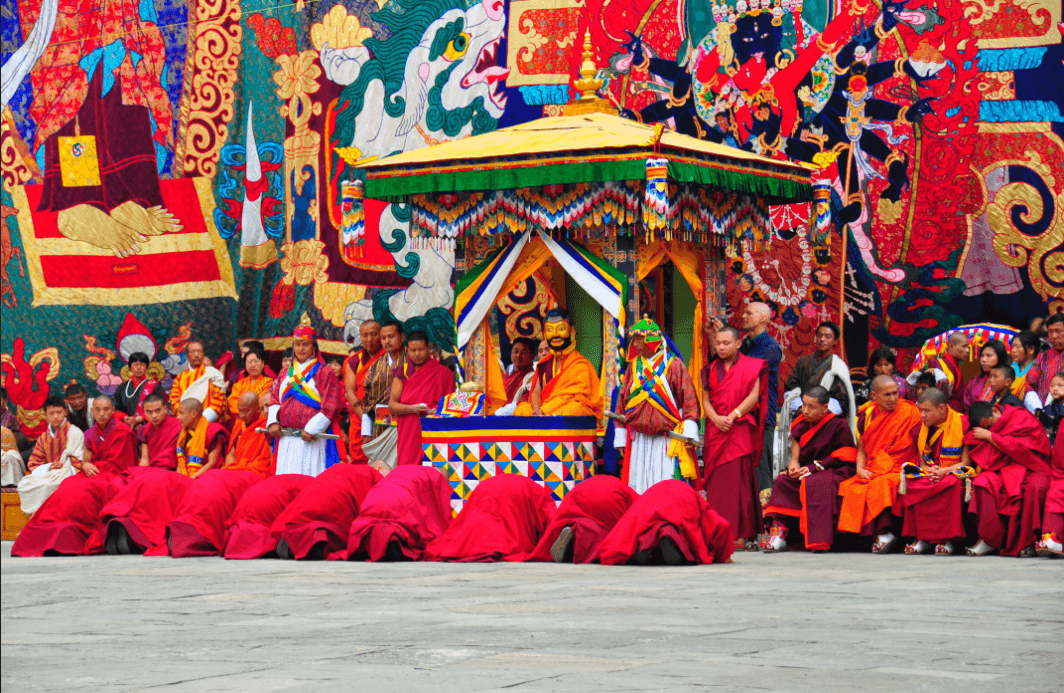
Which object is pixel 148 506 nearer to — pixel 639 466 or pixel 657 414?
pixel 639 466

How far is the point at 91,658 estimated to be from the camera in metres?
5.11

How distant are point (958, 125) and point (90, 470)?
7.02 m

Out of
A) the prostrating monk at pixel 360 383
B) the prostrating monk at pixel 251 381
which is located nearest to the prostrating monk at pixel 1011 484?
the prostrating monk at pixel 360 383

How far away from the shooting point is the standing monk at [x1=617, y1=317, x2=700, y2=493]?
10.1 meters

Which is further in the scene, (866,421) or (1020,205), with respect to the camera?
(1020,205)

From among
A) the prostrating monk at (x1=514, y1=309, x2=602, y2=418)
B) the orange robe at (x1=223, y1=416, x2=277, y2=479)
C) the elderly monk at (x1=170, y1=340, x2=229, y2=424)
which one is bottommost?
the orange robe at (x1=223, y1=416, x2=277, y2=479)

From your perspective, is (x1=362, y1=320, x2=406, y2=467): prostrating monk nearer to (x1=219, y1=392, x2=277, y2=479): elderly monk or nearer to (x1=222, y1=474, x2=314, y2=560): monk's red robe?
(x1=219, y1=392, x2=277, y2=479): elderly monk

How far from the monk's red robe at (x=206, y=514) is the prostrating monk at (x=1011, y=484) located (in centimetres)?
458

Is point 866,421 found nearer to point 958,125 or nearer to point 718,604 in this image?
point 958,125

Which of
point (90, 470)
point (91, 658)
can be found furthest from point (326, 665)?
point (90, 470)

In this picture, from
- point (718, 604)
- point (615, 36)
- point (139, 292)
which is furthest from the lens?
point (139, 292)

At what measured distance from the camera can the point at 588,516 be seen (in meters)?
9.16

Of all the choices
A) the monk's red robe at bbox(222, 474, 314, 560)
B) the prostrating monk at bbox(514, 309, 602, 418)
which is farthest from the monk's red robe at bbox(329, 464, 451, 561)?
the prostrating monk at bbox(514, 309, 602, 418)

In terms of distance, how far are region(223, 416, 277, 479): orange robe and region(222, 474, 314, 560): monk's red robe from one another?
178 centimetres
